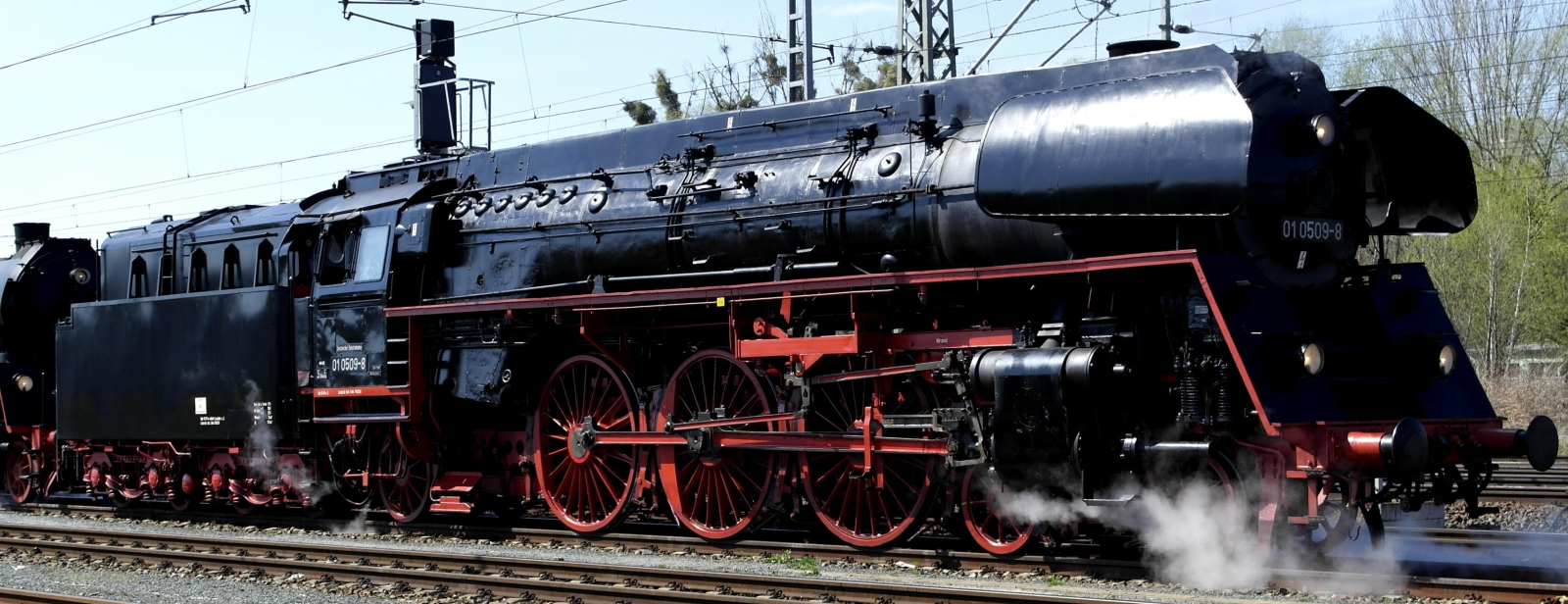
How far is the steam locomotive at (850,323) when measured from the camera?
8.55 meters

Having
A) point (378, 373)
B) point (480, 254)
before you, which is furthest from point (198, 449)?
point (480, 254)

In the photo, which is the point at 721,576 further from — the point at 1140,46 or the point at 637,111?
the point at 637,111

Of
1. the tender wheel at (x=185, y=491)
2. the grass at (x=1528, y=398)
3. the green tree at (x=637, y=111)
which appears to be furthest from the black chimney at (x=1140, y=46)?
the green tree at (x=637, y=111)

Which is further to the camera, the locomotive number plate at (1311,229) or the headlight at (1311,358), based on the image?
the locomotive number plate at (1311,229)

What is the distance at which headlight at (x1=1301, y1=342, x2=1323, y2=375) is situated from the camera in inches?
328

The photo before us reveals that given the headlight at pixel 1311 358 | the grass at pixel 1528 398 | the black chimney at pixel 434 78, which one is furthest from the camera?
the grass at pixel 1528 398

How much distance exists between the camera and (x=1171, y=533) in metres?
8.87

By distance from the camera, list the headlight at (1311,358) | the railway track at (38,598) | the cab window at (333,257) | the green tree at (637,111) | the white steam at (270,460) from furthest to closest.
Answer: the green tree at (637,111) → the white steam at (270,460) → the cab window at (333,257) → the railway track at (38,598) → the headlight at (1311,358)

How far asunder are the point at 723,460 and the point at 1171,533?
13.3ft

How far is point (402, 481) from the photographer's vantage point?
552 inches

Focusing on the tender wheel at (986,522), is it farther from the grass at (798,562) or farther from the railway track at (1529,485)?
the railway track at (1529,485)

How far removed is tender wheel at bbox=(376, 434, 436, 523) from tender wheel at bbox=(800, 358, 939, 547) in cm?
464

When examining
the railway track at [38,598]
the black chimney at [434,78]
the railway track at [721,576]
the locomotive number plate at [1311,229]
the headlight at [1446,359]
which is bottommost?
the railway track at [721,576]

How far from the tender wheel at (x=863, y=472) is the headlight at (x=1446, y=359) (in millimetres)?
3419
